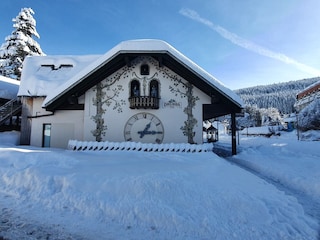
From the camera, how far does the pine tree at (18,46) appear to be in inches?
1075

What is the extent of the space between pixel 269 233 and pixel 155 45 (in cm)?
997

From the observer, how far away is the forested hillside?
110137 mm

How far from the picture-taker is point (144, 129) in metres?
12.3

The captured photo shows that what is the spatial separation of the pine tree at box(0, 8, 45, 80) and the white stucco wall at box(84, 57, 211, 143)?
21716 mm

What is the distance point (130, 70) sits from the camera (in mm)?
12734

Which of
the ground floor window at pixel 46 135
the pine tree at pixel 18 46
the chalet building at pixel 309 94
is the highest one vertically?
the pine tree at pixel 18 46

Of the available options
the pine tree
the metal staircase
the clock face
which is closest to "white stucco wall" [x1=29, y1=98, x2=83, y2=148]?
the metal staircase

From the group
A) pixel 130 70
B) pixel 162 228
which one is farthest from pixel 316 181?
pixel 130 70

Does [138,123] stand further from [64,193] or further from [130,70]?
[64,193]

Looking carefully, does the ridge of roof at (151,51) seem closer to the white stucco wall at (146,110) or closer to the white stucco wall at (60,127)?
the white stucco wall at (146,110)

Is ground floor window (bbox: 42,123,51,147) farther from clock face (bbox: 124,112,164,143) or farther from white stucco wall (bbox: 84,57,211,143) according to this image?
A: clock face (bbox: 124,112,164,143)

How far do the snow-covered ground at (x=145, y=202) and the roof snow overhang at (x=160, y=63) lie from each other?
5.10 m

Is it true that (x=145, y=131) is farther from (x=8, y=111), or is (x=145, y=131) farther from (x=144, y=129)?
(x=8, y=111)

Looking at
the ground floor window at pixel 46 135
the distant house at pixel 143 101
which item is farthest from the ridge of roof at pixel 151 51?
the ground floor window at pixel 46 135
